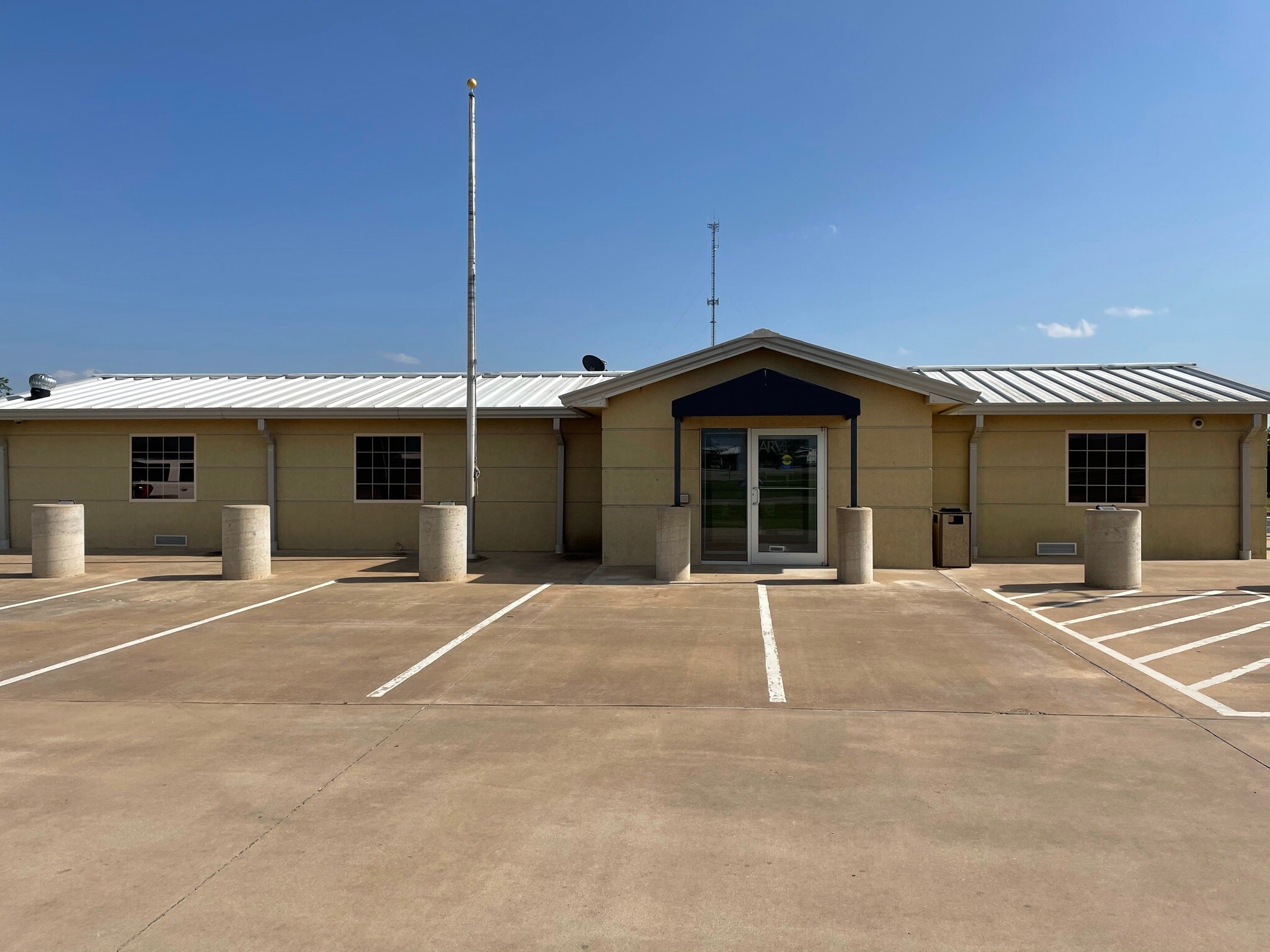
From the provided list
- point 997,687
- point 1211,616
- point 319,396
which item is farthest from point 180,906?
point 319,396

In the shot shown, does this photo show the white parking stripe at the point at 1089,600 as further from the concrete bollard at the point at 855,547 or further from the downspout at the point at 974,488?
the downspout at the point at 974,488

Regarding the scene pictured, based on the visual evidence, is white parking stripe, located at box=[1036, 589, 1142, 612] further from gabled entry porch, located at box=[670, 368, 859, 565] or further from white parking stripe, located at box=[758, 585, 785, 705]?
gabled entry porch, located at box=[670, 368, 859, 565]

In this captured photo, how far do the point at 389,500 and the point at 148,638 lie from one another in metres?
7.78

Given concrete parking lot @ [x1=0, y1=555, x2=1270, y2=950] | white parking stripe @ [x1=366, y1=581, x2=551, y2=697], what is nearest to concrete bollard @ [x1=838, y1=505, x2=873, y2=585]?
concrete parking lot @ [x1=0, y1=555, x2=1270, y2=950]

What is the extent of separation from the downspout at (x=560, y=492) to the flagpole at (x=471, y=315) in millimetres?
1582

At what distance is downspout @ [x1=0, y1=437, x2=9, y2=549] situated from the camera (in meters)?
16.5

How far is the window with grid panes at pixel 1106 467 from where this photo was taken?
14398 millimetres

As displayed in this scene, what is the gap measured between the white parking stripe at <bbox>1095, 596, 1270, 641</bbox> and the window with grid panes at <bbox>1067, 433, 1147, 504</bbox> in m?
4.42

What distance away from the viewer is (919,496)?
41.9ft

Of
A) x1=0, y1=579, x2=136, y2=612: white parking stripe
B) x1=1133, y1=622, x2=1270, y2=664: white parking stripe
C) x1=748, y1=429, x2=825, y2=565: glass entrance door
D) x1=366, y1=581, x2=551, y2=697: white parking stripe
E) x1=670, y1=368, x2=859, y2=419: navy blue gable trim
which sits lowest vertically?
x1=0, y1=579, x2=136, y2=612: white parking stripe

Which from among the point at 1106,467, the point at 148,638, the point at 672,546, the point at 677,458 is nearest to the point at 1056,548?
the point at 1106,467

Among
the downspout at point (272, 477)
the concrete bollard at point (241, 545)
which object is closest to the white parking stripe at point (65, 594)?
the concrete bollard at point (241, 545)

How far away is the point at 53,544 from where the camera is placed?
41.4 feet

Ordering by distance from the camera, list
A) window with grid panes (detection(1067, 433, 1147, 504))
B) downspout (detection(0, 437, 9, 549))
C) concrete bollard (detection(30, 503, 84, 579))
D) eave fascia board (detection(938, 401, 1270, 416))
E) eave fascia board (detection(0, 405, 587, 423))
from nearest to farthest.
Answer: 1. concrete bollard (detection(30, 503, 84, 579))
2. eave fascia board (detection(938, 401, 1270, 416))
3. window with grid panes (detection(1067, 433, 1147, 504))
4. eave fascia board (detection(0, 405, 587, 423))
5. downspout (detection(0, 437, 9, 549))
